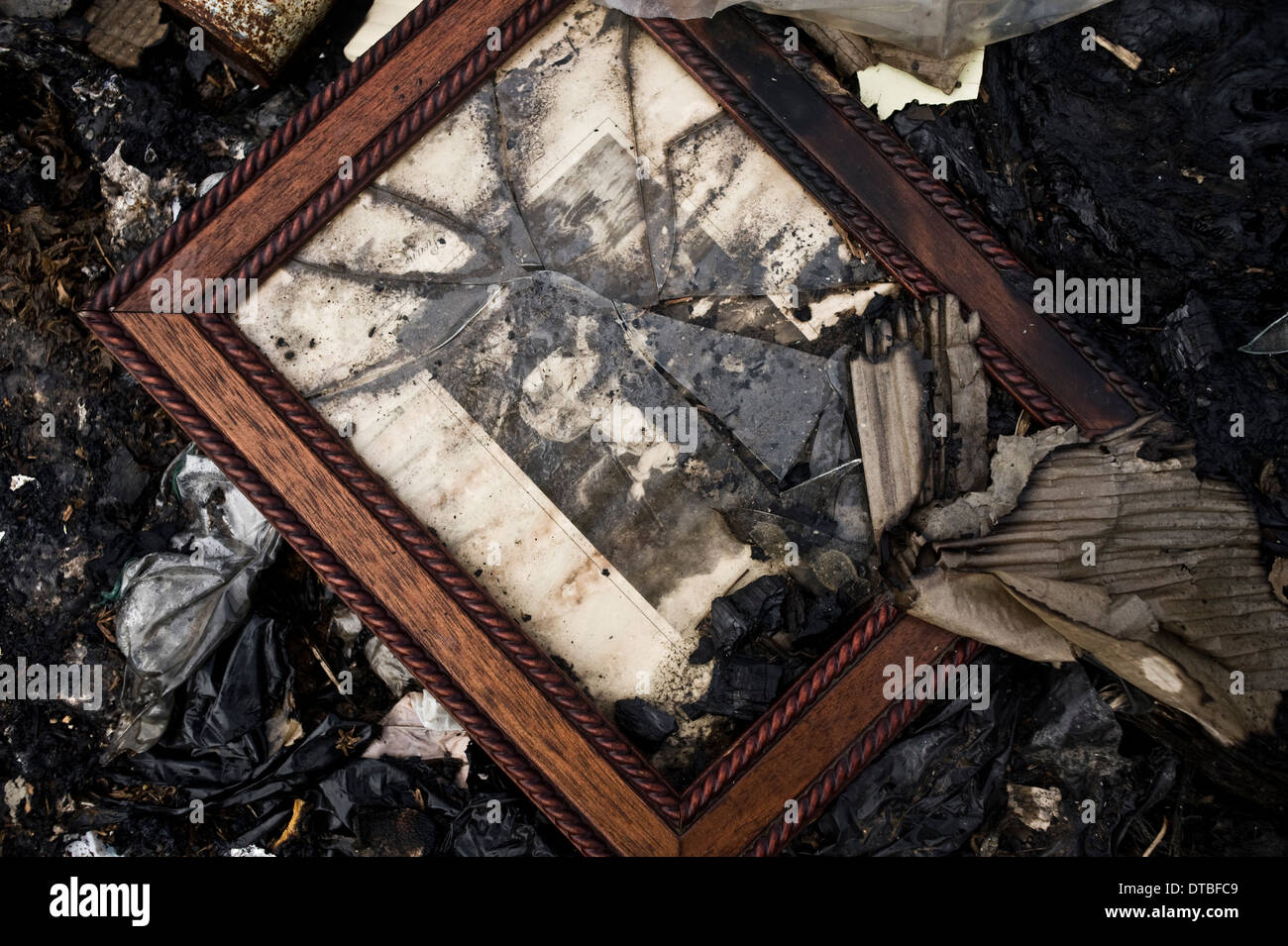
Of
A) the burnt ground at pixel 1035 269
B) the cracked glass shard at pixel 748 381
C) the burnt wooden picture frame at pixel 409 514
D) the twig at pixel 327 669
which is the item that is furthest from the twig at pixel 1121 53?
the twig at pixel 327 669

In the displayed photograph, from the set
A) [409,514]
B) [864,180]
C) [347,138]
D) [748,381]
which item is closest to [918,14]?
[864,180]

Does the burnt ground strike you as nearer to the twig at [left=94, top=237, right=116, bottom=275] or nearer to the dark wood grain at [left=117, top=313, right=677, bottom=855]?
the twig at [left=94, top=237, right=116, bottom=275]

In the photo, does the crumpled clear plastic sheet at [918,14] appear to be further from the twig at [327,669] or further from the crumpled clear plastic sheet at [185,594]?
the twig at [327,669]

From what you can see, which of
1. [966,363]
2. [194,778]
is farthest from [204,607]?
[966,363]

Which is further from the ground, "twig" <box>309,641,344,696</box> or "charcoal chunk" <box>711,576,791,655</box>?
"twig" <box>309,641,344,696</box>

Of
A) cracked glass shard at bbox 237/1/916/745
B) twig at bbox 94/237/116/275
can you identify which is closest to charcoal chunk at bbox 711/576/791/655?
cracked glass shard at bbox 237/1/916/745

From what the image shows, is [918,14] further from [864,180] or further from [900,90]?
[864,180]

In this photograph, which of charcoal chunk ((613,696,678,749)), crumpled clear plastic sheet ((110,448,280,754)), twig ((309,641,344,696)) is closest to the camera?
charcoal chunk ((613,696,678,749))

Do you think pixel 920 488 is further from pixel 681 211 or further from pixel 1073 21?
pixel 1073 21
